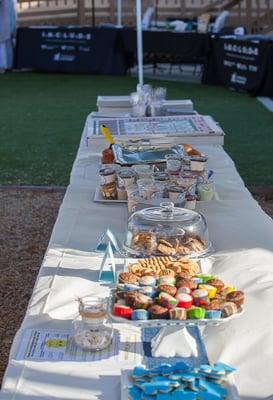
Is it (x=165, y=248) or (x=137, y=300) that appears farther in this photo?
(x=165, y=248)

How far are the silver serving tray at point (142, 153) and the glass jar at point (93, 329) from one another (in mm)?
1813

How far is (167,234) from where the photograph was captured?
2.61 metres

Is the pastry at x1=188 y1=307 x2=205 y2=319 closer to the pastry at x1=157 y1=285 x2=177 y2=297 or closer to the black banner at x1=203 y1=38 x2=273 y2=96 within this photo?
the pastry at x1=157 y1=285 x2=177 y2=297

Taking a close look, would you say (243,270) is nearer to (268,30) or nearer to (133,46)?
(133,46)

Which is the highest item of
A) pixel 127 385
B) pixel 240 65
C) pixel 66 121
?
pixel 127 385

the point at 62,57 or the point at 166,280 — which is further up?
the point at 166,280

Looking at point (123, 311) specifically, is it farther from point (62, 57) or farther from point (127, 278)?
point (62, 57)

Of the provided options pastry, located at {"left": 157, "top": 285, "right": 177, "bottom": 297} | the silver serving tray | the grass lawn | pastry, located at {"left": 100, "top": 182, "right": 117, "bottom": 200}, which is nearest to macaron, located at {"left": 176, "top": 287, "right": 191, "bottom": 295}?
pastry, located at {"left": 157, "top": 285, "right": 177, "bottom": 297}

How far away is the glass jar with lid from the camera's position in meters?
2.54

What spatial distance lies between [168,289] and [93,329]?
235 millimetres

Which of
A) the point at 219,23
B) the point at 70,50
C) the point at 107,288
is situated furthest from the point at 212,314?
the point at 219,23

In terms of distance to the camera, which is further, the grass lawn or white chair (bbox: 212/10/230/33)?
white chair (bbox: 212/10/230/33)

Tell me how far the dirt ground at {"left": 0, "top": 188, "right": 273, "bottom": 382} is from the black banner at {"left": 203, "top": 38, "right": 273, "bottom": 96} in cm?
604

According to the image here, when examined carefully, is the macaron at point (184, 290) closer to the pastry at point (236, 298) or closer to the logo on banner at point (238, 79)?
the pastry at point (236, 298)
